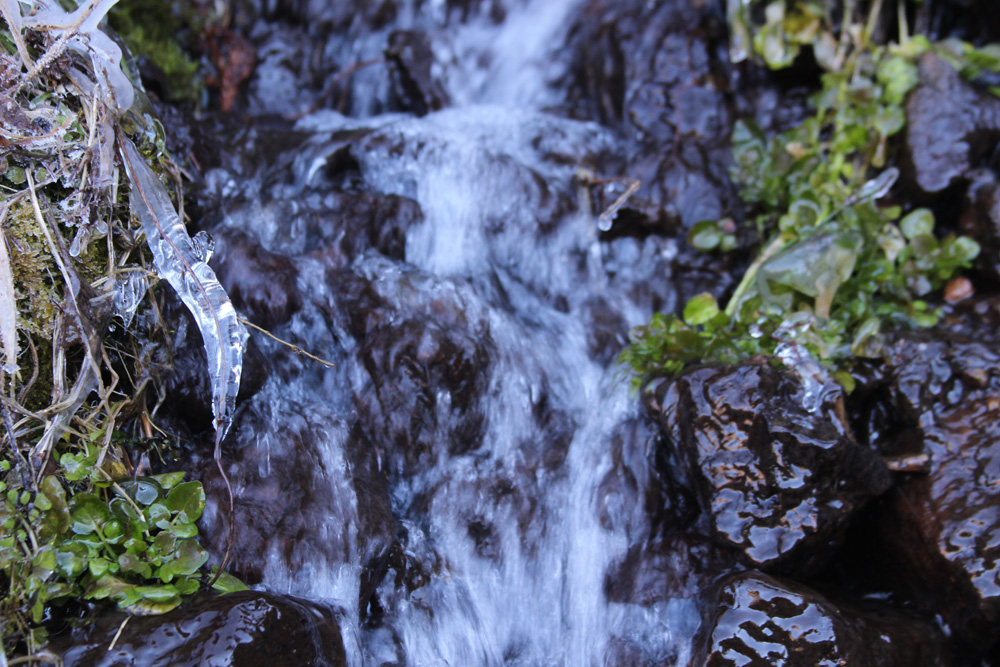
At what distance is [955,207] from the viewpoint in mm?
3111

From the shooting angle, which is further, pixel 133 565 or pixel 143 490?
pixel 143 490

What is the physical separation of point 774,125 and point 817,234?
120 centimetres

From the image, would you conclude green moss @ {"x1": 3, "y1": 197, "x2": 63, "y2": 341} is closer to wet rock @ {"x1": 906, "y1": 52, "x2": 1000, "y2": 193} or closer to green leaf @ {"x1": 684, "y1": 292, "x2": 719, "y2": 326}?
green leaf @ {"x1": 684, "y1": 292, "x2": 719, "y2": 326}

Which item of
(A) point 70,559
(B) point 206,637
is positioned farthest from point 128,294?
(B) point 206,637

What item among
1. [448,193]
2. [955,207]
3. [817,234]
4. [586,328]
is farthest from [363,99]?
[955,207]

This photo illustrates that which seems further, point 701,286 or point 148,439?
point 701,286

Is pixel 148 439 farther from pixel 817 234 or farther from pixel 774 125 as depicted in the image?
pixel 774 125

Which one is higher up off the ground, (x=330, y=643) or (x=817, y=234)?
(x=817, y=234)

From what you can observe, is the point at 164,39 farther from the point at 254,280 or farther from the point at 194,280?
the point at 194,280

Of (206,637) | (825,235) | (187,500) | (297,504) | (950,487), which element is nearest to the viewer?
(206,637)

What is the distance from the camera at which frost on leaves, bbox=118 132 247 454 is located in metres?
1.88

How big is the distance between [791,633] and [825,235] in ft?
5.00

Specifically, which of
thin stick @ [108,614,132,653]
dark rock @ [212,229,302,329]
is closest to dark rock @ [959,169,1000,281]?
dark rock @ [212,229,302,329]

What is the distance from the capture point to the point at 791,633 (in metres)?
1.88
